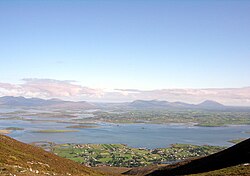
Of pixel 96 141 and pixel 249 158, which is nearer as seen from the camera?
pixel 249 158

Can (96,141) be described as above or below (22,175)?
below

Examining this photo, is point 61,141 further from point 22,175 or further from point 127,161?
point 22,175

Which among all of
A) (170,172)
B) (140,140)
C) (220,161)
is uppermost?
(220,161)

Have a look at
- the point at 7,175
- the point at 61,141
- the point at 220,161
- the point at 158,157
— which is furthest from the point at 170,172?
the point at 61,141

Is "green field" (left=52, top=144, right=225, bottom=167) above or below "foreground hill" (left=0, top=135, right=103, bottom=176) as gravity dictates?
below

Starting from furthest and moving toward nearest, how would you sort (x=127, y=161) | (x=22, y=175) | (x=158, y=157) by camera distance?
(x=158, y=157), (x=127, y=161), (x=22, y=175)

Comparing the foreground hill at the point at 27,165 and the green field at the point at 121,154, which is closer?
the foreground hill at the point at 27,165

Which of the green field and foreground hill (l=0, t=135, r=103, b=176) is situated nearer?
foreground hill (l=0, t=135, r=103, b=176)

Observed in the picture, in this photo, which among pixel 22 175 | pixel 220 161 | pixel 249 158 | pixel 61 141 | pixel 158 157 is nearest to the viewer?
pixel 22 175

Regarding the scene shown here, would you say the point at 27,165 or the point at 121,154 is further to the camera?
the point at 121,154

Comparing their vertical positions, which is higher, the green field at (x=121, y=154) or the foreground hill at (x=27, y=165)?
the foreground hill at (x=27, y=165)

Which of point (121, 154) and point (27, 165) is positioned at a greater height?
point (27, 165)
